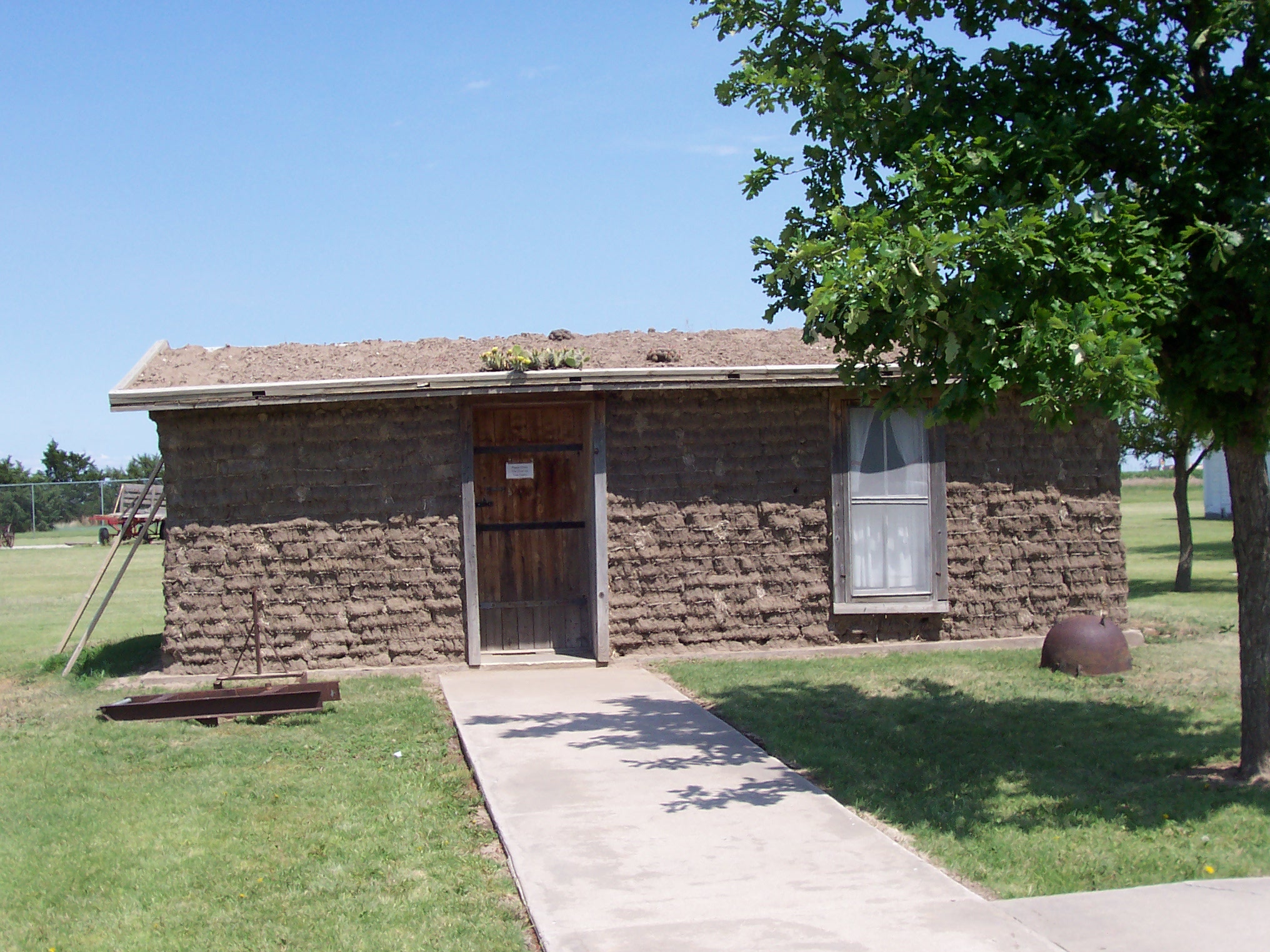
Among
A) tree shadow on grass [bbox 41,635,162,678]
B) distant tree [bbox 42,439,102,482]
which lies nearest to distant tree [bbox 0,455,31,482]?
distant tree [bbox 42,439,102,482]

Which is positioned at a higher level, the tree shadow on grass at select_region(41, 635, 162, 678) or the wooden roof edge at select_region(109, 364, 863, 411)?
the wooden roof edge at select_region(109, 364, 863, 411)

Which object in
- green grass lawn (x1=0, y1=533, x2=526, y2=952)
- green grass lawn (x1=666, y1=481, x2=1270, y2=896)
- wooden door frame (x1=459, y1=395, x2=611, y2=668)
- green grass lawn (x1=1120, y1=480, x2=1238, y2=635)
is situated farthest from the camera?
green grass lawn (x1=1120, y1=480, x2=1238, y2=635)

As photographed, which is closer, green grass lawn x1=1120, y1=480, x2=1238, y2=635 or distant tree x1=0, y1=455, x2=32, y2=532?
green grass lawn x1=1120, y1=480, x2=1238, y2=635

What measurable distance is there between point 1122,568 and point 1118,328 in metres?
6.76

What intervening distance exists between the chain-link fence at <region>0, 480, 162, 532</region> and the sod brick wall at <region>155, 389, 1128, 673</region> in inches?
1018

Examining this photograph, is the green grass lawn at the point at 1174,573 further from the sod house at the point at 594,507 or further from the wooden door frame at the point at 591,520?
the wooden door frame at the point at 591,520

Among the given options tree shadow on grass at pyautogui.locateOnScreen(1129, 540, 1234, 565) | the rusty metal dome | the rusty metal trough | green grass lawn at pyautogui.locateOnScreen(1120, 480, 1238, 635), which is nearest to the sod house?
the rusty metal dome

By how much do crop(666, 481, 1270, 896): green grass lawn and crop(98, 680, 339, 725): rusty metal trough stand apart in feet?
10.5

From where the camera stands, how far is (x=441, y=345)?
11.9 m

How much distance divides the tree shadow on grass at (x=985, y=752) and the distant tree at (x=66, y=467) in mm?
46164

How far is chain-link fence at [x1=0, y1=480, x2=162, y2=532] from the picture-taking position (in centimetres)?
3509

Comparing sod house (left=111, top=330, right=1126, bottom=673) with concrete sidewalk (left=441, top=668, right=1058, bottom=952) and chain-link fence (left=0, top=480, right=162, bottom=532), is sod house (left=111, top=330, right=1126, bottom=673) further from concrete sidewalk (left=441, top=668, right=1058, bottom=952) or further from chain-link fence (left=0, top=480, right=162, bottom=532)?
chain-link fence (left=0, top=480, right=162, bottom=532)

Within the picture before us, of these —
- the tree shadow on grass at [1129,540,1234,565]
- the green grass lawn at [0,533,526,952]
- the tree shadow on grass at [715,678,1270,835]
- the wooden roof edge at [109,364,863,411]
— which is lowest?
the green grass lawn at [0,533,526,952]

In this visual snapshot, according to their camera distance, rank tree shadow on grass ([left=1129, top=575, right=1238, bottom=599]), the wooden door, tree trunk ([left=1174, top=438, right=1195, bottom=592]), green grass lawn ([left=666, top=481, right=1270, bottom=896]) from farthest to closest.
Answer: tree trunk ([left=1174, top=438, right=1195, bottom=592]) < tree shadow on grass ([left=1129, top=575, right=1238, bottom=599]) < the wooden door < green grass lawn ([left=666, top=481, right=1270, bottom=896])
